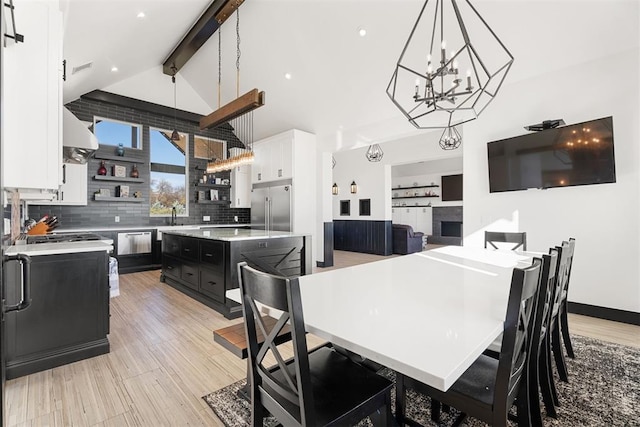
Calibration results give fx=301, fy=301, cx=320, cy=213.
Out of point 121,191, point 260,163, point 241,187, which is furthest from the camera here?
point 241,187

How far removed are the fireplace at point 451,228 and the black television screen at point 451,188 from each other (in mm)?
792

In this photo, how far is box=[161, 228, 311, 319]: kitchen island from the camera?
3424mm

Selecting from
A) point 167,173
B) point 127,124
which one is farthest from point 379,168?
point 127,124

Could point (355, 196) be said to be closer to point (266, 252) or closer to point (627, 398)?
point (266, 252)

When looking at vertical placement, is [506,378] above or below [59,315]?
above

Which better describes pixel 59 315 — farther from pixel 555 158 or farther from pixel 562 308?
pixel 555 158

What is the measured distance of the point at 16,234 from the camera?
3510 mm

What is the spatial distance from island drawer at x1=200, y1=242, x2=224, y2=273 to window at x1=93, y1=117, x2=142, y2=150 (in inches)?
151

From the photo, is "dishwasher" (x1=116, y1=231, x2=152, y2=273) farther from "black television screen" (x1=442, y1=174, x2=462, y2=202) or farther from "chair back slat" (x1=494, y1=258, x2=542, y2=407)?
"black television screen" (x1=442, y1=174, x2=462, y2=202)

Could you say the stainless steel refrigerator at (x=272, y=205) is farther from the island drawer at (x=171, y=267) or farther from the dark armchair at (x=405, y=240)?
the dark armchair at (x=405, y=240)

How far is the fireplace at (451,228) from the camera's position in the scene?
33.1 feet

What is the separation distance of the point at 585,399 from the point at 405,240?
628 centimetres

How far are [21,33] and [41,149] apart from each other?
0.75m

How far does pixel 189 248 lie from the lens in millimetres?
4215
